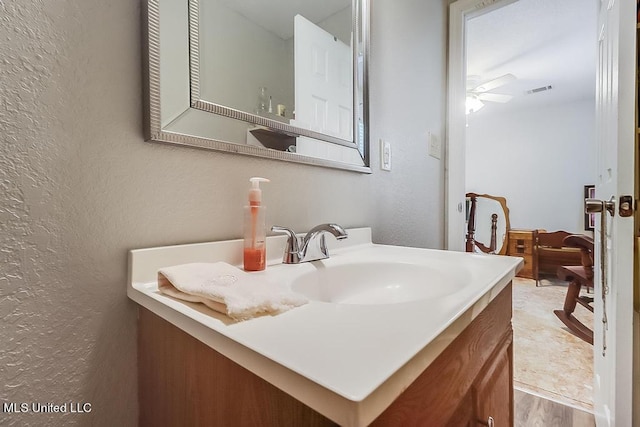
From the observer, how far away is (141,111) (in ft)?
1.78

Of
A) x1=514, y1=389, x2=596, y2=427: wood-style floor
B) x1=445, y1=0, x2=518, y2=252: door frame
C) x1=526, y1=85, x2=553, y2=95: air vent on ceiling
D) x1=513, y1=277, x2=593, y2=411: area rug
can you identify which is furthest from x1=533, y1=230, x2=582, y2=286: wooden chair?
x1=445, y1=0, x2=518, y2=252: door frame

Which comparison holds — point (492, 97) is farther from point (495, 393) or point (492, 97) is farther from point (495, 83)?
point (495, 393)

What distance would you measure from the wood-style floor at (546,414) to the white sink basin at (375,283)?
1.02 metres

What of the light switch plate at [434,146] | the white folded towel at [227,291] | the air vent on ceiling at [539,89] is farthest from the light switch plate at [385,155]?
the air vent on ceiling at [539,89]

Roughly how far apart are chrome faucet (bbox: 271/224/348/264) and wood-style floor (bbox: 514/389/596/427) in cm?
121

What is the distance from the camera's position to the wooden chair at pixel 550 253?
324cm

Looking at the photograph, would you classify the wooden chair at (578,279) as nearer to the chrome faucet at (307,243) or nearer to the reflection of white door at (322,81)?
the reflection of white door at (322,81)

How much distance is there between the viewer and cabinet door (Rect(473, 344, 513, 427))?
0.50m

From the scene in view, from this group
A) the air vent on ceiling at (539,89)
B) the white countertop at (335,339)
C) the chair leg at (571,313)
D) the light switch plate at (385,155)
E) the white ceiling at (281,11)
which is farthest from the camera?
the air vent on ceiling at (539,89)

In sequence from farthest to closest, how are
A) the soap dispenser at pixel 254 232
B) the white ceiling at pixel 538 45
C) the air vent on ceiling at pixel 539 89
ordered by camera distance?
the air vent on ceiling at pixel 539 89
the white ceiling at pixel 538 45
the soap dispenser at pixel 254 232

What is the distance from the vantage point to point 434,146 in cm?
149

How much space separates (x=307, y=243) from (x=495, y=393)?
50cm

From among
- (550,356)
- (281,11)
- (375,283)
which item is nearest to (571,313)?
(550,356)

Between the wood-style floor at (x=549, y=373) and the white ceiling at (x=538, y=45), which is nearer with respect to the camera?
the wood-style floor at (x=549, y=373)
